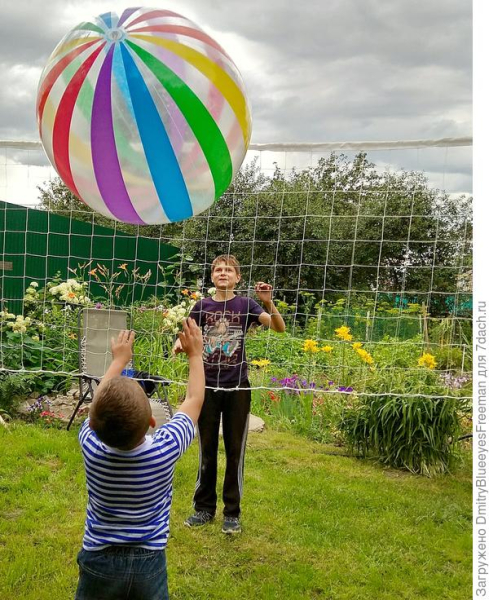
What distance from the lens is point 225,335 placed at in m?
3.28

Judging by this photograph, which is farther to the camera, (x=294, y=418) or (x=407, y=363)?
(x=294, y=418)

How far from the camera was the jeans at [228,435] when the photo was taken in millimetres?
3232

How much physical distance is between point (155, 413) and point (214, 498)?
2.95 feet

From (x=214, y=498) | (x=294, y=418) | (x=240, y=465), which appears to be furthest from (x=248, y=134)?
(x=294, y=418)

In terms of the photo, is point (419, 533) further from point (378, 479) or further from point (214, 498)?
point (214, 498)

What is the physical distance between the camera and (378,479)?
4168 mm

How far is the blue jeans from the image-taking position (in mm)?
1680

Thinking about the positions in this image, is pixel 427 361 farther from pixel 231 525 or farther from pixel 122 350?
pixel 122 350

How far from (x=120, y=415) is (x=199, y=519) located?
1.98 metres

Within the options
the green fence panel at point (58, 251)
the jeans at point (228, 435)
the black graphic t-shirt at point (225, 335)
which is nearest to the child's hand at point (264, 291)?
the black graphic t-shirt at point (225, 335)

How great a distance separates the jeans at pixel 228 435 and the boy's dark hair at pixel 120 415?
5.24 feet

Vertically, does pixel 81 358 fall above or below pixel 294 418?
above

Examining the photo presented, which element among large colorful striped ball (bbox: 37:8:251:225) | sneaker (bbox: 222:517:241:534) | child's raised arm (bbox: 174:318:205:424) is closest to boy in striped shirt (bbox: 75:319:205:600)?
child's raised arm (bbox: 174:318:205:424)

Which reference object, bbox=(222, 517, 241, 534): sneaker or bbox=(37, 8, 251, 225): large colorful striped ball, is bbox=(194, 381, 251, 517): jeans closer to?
bbox=(222, 517, 241, 534): sneaker
